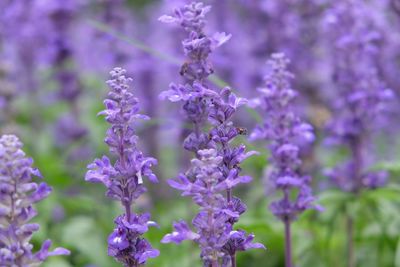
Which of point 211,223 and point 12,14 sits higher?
point 12,14

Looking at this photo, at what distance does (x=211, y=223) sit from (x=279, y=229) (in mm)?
2617

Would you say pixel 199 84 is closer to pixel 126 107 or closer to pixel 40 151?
pixel 126 107

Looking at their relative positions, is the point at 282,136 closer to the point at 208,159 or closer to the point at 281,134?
the point at 281,134

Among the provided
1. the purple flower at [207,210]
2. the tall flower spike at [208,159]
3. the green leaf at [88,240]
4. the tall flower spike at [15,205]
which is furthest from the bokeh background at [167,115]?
the tall flower spike at [15,205]

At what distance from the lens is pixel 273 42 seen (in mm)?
7250

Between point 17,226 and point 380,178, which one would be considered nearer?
point 17,226

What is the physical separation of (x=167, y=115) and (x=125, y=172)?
18.7 feet

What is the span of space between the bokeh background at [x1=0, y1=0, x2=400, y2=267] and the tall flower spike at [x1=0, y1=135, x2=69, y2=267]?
242cm

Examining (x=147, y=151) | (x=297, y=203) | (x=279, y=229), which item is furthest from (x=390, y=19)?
(x=297, y=203)

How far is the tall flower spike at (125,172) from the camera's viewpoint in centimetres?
301

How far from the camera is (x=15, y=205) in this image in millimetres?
2793

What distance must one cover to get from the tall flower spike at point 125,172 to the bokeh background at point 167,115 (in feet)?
6.91

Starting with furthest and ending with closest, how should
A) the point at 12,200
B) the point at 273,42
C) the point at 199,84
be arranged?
the point at 273,42 < the point at 199,84 < the point at 12,200

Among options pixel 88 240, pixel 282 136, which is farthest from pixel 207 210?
pixel 88 240
